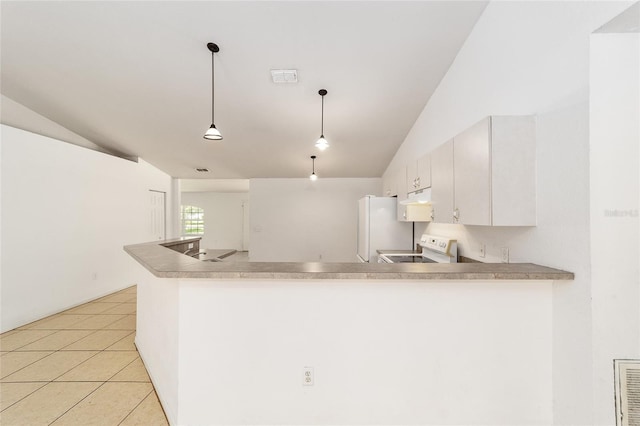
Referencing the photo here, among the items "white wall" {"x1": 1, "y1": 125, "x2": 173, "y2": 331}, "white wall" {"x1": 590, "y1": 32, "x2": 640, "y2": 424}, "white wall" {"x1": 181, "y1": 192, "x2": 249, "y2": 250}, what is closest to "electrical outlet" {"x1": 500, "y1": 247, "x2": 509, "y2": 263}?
"white wall" {"x1": 590, "y1": 32, "x2": 640, "y2": 424}

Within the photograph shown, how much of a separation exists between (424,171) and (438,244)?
2.97 ft

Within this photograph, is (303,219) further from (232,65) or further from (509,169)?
(509,169)

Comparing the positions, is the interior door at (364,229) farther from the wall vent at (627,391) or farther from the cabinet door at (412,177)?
the wall vent at (627,391)

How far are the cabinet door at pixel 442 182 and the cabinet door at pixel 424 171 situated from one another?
0.10 meters

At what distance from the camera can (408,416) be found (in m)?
1.57

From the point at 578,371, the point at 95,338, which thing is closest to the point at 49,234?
the point at 95,338

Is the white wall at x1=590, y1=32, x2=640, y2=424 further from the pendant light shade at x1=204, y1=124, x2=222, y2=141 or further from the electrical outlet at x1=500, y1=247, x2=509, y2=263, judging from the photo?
the pendant light shade at x1=204, y1=124, x2=222, y2=141

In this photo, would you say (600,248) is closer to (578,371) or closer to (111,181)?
(578,371)

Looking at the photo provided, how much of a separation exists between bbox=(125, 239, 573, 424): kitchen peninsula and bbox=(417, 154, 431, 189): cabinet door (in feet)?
4.07

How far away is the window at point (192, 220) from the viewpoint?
10523 millimetres

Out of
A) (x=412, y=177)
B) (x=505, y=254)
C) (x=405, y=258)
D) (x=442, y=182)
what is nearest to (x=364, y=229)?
(x=405, y=258)

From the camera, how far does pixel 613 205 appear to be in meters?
1.30

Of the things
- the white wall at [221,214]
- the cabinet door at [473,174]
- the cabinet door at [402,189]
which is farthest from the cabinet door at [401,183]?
the white wall at [221,214]

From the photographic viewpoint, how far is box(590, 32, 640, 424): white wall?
129 centimetres
